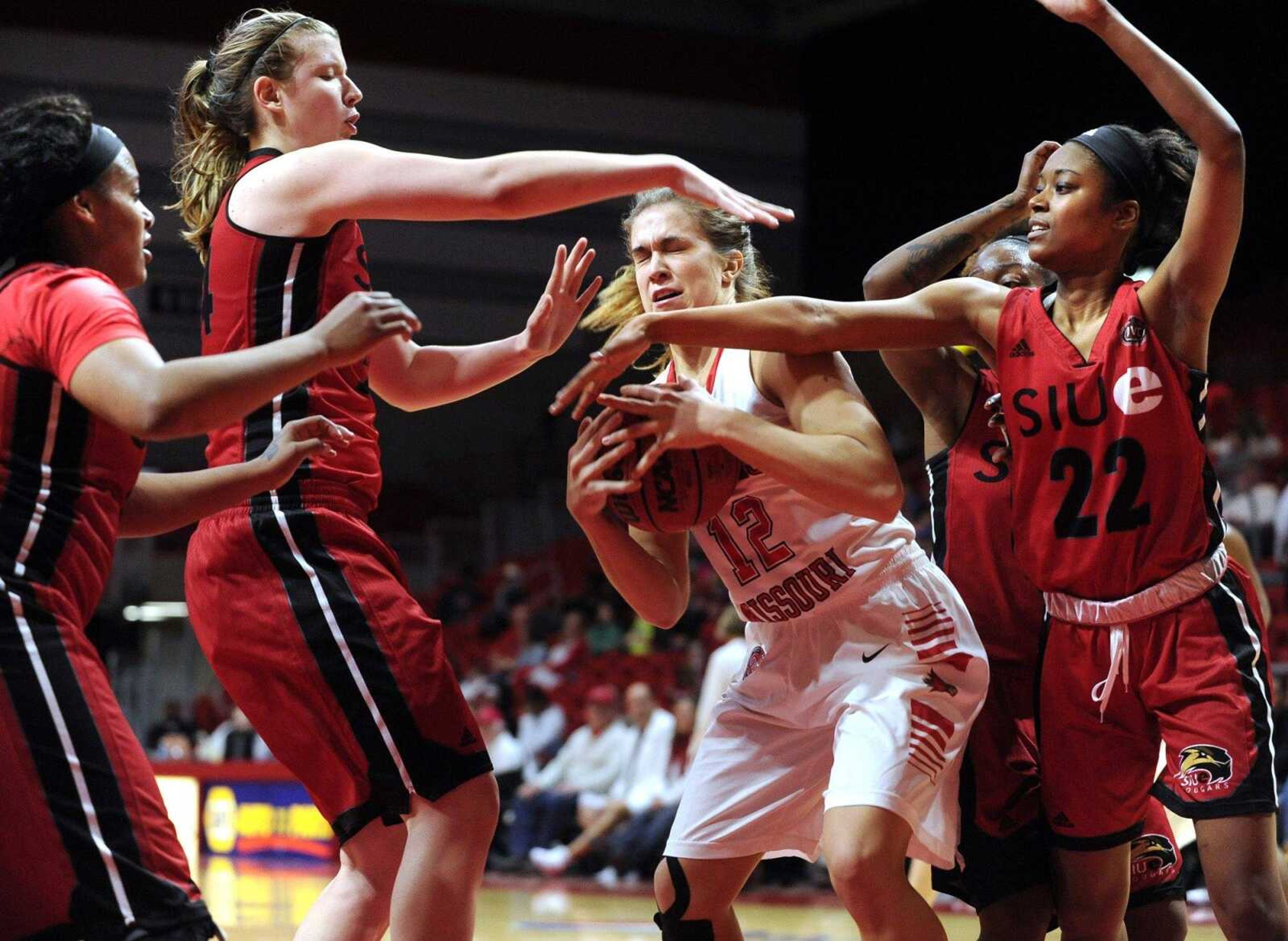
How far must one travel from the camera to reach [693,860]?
3.54 metres

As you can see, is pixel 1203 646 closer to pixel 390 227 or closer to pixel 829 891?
pixel 829 891

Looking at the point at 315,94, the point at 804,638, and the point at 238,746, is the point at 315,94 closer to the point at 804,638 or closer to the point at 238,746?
the point at 804,638

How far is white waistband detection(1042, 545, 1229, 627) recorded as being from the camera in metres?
3.41

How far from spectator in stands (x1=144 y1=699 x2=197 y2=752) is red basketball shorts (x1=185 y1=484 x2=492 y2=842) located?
14115mm

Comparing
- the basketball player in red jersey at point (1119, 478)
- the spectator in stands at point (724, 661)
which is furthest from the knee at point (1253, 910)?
the spectator in stands at point (724, 661)

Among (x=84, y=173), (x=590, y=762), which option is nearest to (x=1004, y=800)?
(x=84, y=173)

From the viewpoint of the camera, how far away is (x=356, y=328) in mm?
2709

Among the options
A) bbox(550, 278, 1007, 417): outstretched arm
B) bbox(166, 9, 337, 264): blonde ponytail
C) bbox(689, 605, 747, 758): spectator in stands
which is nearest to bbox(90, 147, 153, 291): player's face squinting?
bbox(166, 9, 337, 264): blonde ponytail

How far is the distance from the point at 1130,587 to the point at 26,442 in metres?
2.31

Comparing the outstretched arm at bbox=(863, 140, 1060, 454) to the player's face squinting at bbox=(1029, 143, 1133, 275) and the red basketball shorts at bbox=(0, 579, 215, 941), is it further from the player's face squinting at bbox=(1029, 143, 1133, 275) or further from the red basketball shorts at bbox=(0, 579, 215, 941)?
the red basketball shorts at bbox=(0, 579, 215, 941)

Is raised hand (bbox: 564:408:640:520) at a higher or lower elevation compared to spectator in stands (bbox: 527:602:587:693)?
higher

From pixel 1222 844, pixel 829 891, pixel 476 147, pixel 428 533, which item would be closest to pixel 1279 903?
pixel 1222 844

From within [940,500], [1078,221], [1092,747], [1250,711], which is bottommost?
[1092,747]

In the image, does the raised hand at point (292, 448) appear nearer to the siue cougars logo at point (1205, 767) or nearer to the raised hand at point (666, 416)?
the raised hand at point (666, 416)
